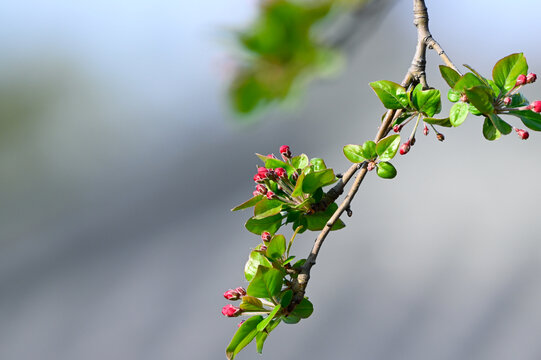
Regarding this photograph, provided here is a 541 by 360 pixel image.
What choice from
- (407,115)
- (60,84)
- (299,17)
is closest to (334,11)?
(299,17)

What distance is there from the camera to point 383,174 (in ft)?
1.65

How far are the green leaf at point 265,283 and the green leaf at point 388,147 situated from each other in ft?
0.42

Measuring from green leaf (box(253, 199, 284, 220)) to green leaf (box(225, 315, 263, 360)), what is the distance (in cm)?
9

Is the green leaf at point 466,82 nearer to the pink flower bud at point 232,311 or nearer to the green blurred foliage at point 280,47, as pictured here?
the green blurred foliage at point 280,47

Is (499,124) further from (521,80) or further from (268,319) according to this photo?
(268,319)

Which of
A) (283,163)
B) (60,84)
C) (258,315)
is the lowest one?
(258,315)

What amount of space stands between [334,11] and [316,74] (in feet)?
0.15

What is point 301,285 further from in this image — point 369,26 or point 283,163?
point 369,26

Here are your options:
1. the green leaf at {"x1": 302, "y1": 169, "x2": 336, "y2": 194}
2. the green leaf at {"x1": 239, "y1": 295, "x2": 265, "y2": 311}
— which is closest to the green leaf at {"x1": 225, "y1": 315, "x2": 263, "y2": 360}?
the green leaf at {"x1": 239, "y1": 295, "x2": 265, "y2": 311}

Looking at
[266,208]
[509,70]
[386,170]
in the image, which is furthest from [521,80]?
[266,208]

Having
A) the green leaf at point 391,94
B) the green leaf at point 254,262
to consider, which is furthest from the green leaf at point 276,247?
the green leaf at point 391,94

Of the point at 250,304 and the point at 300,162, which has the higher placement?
the point at 300,162

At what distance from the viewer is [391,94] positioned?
49 centimetres

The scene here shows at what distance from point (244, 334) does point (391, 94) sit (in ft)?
0.75
